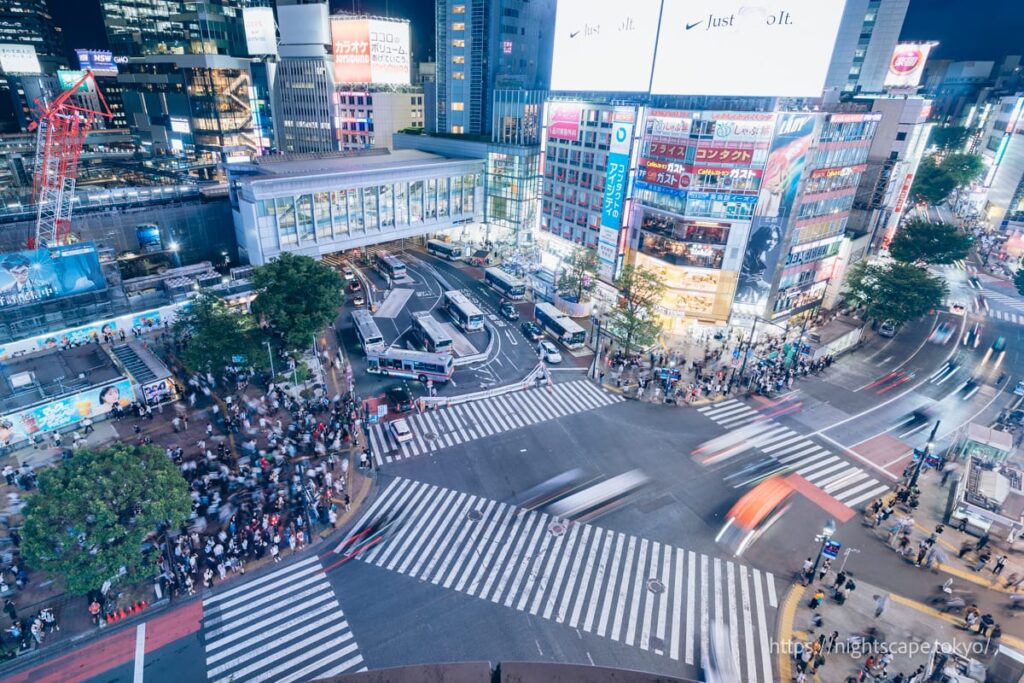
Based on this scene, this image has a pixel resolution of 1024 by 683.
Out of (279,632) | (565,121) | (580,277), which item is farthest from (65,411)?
(565,121)

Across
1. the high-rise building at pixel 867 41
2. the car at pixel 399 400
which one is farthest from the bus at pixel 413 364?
the high-rise building at pixel 867 41

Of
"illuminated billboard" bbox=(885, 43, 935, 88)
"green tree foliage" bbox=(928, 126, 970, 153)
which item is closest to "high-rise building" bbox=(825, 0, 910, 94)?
"illuminated billboard" bbox=(885, 43, 935, 88)

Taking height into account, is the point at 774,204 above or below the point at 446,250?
above

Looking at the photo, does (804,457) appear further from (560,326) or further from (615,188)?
(615,188)

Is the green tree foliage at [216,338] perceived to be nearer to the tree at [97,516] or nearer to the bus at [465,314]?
the tree at [97,516]

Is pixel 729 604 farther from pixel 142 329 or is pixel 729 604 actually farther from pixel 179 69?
pixel 179 69
